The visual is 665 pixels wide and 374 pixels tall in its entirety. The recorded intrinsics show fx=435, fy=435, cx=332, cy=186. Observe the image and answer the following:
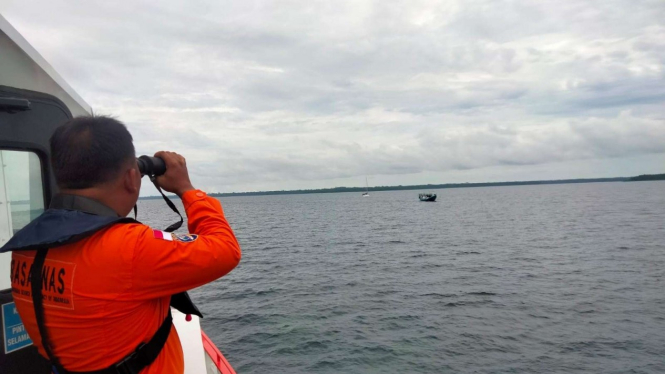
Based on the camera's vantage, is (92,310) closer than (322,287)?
Yes

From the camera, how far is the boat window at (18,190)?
300 cm

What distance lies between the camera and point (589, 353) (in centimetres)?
1219

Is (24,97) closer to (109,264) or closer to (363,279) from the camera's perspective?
(109,264)

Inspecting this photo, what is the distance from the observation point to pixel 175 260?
162 cm

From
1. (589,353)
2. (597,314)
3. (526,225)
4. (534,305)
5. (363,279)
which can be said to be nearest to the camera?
(589,353)

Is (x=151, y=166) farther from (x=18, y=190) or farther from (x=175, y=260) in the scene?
(x=18, y=190)

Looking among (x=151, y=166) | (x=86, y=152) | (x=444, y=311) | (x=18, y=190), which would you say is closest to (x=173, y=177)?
(x=151, y=166)

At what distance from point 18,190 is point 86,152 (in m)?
1.95

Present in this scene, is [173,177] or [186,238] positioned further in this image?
[173,177]

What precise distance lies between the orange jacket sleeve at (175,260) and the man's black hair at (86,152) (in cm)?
29

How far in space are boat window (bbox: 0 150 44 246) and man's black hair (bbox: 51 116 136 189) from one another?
1667 millimetres

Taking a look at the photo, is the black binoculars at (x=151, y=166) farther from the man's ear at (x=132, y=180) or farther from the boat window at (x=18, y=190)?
the boat window at (x=18, y=190)

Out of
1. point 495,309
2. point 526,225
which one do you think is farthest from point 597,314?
point 526,225

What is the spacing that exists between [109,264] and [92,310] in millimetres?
195
